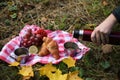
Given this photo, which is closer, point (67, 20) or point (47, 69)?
point (47, 69)

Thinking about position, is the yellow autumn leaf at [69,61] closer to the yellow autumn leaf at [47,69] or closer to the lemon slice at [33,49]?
the yellow autumn leaf at [47,69]

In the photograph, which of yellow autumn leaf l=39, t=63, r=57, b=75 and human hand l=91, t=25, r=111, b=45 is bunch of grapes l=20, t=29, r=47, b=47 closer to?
yellow autumn leaf l=39, t=63, r=57, b=75

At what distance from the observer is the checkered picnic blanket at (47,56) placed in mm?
2770

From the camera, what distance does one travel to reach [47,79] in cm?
258

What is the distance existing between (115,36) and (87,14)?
2.89ft

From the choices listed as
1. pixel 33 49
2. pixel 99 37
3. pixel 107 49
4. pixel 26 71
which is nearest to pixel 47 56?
pixel 33 49

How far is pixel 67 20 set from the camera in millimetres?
3311

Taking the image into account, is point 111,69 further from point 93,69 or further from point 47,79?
point 47,79

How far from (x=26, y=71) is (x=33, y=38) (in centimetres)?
42

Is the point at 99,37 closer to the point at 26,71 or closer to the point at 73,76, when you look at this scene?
the point at 73,76

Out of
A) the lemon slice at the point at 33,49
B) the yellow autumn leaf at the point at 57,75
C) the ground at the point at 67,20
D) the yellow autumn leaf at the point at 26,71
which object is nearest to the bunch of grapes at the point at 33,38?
the lemon slice at the point at 33,49

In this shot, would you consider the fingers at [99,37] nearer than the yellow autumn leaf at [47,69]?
Yes

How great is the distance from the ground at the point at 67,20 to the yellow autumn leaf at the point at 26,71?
0.16 feet

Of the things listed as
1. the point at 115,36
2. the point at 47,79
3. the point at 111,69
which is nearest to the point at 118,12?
the point at 115,36
